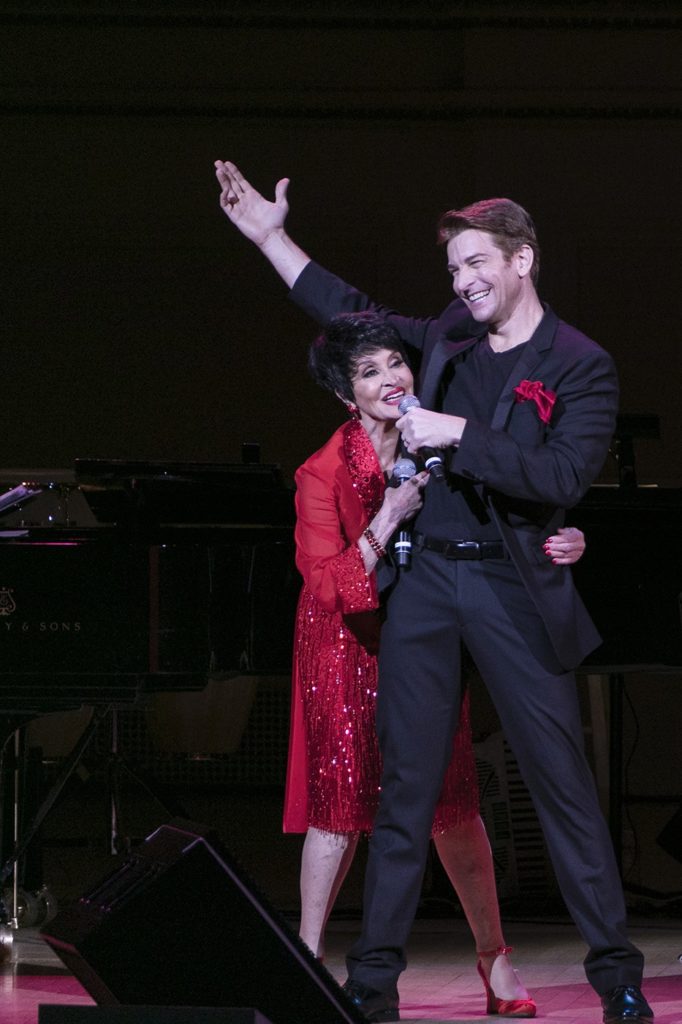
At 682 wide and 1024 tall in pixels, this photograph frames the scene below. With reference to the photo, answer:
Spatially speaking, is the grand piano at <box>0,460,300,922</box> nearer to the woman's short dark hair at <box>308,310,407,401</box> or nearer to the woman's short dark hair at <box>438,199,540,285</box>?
the woman's short dark hair at <box>308,310,407,401</box>

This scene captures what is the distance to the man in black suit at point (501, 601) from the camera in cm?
275

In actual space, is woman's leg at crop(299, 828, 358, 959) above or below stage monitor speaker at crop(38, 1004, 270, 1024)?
below

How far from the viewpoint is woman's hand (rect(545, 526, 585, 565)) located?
2838 mm

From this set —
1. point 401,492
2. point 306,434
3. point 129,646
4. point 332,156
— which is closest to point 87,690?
point 129,646

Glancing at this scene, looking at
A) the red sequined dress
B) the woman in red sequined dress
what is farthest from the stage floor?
the red sequined dress

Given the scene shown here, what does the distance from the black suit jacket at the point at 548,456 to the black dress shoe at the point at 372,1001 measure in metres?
0.70

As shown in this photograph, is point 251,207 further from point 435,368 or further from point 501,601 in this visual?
point 501,601

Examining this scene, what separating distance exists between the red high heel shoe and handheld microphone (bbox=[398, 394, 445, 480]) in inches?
38.8

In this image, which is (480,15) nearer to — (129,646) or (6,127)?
(6,127)

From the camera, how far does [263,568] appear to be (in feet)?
12.9

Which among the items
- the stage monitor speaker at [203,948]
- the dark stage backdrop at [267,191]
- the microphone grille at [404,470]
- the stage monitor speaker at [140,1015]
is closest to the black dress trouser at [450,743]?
the microphone grille at [404,470]

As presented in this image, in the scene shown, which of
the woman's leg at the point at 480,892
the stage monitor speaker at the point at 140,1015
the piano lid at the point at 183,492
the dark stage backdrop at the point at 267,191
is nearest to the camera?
the stage monitor speaker at the point at 140,1015

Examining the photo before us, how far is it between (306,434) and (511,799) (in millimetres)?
3023

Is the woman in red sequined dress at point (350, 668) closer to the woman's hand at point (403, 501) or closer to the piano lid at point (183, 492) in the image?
the woman's hand at point (403, 501)
